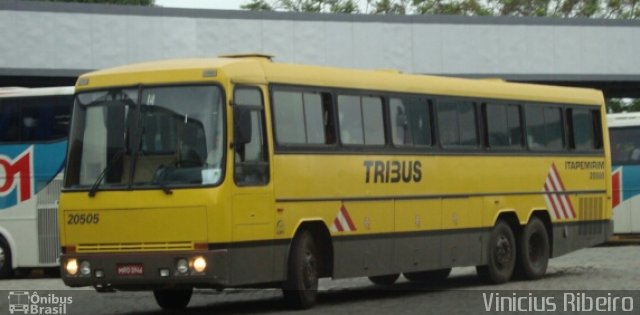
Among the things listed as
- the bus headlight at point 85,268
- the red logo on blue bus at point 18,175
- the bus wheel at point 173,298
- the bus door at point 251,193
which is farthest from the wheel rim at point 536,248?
the red logo on blue bus at point 18,175

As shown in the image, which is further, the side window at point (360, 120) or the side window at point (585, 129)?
the side window at point (585, 129)

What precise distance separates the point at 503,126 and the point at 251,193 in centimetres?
699

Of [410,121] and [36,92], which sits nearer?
[410,121]

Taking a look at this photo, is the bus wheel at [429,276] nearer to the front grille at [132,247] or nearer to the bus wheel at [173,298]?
the bus wheel at [173,298]

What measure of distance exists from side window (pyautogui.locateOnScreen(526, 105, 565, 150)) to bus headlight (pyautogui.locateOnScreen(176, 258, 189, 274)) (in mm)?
8559

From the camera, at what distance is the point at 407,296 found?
20.2 metres

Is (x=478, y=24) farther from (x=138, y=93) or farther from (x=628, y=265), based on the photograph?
(x=138, y=93)

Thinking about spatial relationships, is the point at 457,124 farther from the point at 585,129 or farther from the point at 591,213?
the point at 591,213

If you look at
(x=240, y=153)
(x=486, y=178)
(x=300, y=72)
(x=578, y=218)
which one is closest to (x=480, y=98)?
(x=486, y=178)

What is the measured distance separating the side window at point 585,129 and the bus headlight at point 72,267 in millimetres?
10284

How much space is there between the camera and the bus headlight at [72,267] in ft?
55.2

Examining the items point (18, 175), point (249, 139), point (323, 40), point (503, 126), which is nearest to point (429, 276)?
point (503, 126)

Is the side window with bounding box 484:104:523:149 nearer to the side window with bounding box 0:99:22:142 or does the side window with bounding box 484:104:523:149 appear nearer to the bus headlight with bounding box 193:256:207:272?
the bus headlight with bounding box 193:256:207:272

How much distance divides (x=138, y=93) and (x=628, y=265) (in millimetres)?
12082
